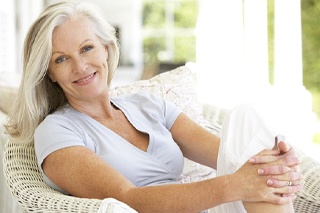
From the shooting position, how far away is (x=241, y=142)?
2.03 meters

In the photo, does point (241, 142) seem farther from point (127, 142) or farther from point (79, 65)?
point (79, 65)

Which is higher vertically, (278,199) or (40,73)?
(40,73)

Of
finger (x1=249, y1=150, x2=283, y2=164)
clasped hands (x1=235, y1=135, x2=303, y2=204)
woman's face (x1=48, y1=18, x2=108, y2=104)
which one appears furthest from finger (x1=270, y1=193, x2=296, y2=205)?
woman's face (x1=48, y1=18, x2=108, y2=104)

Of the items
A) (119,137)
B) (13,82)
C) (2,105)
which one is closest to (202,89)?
(13,82)

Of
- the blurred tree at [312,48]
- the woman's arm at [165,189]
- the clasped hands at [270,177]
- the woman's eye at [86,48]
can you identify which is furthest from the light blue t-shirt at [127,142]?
the blurred tree at [312,48]

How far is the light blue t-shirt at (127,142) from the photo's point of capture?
6.73 feet

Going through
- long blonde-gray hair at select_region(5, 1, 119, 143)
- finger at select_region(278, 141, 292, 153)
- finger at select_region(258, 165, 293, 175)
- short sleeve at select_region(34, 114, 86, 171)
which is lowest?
finger at select_region(258, 165, 293, 175)

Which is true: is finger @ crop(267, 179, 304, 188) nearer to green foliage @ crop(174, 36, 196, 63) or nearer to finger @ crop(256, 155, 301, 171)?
finger @ crop(256, 155, 301, 171)

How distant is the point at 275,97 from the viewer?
197 inches

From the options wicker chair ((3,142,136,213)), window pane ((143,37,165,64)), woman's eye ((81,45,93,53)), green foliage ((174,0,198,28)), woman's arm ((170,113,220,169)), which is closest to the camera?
wicker chair ((3,142,136,213))

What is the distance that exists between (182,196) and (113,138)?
0.43 m

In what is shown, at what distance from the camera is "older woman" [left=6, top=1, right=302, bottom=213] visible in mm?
1869

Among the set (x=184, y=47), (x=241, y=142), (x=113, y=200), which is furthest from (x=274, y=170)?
(x=184, y=47)

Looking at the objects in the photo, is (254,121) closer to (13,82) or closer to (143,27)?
(13,82)
